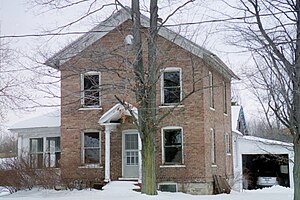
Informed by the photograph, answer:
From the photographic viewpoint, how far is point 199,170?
24.8m

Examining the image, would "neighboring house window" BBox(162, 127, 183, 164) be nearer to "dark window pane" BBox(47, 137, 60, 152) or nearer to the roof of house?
the roof of house

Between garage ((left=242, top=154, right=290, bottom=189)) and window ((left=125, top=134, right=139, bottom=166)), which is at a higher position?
window ((left=125, top=134, right=139, bottom=166))

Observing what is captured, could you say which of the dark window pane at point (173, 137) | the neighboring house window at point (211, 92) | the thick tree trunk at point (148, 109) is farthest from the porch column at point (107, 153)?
the neighboring house window at point (211, 92)

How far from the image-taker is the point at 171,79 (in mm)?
25484

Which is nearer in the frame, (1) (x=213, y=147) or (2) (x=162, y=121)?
(2) (x=162, y=121)

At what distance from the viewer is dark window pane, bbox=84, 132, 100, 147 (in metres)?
26.3

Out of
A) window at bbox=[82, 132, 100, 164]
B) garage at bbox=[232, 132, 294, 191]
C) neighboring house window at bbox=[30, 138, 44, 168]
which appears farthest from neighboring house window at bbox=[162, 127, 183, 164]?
garage at bbox=[232, 132, 294, 191]

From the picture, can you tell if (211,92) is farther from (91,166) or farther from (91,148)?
(91,166)

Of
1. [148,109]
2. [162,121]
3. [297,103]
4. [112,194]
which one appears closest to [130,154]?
[162,121]

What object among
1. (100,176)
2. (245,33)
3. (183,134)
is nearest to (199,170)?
(183,134)

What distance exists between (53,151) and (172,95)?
7807 mm

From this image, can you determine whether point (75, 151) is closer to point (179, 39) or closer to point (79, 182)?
point (79, 182)

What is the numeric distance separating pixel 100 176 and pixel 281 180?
19560 mm

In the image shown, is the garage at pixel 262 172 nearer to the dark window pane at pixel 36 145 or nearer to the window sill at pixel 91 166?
the window sill at pixel 91 166
